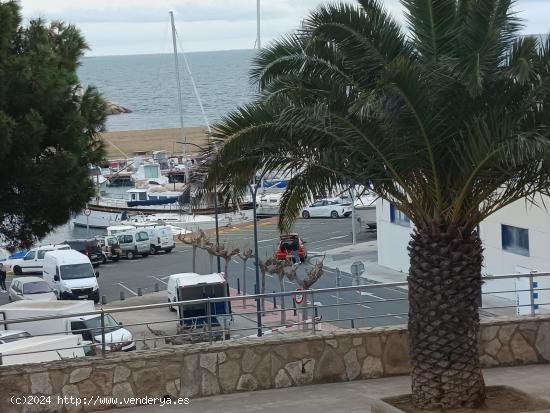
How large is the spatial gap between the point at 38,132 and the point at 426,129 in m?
4.23

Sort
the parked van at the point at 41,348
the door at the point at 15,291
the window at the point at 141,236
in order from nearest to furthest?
1. the parked van at the point at 41,348
2. the door at the point at 15,291
3. the window at the point at 141,236

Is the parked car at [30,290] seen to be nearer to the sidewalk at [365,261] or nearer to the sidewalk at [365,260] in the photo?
the sidewalk at [365,261]

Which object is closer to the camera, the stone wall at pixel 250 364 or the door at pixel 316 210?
the stone wall at pixel 250 364

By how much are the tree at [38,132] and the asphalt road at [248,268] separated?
59.1ft

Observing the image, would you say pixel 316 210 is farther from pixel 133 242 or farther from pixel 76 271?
pixel 76 271

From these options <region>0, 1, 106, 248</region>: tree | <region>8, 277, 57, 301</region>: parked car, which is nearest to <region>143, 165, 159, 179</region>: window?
<region>8, 277, 57, 301</region>: parked car

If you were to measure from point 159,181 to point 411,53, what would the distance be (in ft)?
252

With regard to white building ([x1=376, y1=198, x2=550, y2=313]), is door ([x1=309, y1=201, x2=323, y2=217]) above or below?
above

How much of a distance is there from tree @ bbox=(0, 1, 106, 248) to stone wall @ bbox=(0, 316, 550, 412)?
6.42 feet

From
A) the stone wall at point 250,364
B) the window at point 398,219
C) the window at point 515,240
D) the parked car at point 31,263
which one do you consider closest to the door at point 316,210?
the parked car at point 31,263

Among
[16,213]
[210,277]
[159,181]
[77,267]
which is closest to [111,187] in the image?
[159,181]

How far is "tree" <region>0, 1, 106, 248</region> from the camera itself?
10.3 meters

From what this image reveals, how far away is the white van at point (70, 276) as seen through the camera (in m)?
40.7

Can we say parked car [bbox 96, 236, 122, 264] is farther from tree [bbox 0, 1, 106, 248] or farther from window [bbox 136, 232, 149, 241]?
tree [bbox 0, 1, 106, 248]
